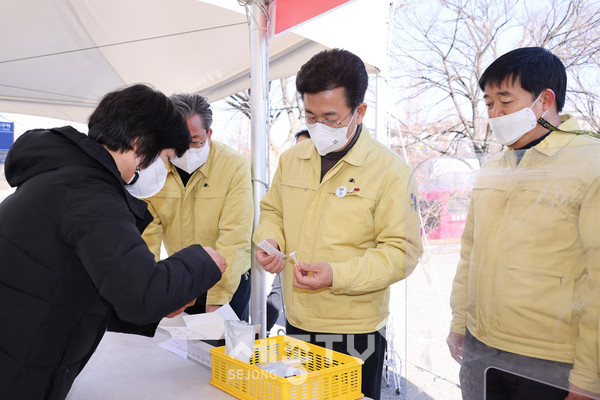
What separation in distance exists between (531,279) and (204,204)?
1493 mm

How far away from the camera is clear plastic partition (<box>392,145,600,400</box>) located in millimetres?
825

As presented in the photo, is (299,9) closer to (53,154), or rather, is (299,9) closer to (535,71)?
(535,71)

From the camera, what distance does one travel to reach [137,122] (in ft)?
3.67

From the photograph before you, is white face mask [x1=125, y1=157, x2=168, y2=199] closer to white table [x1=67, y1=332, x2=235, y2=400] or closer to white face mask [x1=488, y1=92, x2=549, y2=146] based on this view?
white table [x1=67, y1=332, x2=235, y2=400]

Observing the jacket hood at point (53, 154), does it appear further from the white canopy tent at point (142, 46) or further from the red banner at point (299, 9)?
the white canopy tent at point (142, 46)

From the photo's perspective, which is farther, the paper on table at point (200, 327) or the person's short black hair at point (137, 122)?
the paper on table at point (200, 327)

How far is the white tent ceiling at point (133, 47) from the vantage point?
3.29 m

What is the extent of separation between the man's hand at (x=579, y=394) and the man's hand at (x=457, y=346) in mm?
186

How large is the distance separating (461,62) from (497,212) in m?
5.82

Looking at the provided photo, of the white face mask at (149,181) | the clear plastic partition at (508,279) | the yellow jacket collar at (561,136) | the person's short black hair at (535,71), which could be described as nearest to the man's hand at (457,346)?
the clear plastic partition at (508,279)

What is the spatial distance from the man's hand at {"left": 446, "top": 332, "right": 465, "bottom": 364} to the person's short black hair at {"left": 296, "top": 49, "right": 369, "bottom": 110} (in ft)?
2.82

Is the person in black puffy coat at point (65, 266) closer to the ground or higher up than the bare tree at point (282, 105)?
closer to the ground

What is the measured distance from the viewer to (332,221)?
60.2 inches

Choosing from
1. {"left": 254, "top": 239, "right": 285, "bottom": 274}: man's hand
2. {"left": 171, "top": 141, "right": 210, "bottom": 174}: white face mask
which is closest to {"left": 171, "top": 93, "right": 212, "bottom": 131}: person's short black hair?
{"left": 171, "top": 141, "right": 210, "bottom": 174}: white face mask
